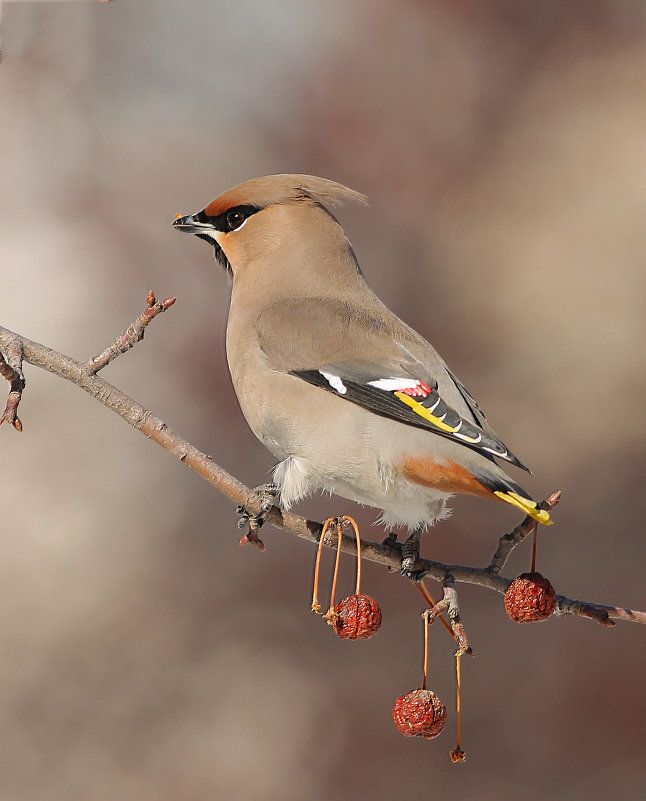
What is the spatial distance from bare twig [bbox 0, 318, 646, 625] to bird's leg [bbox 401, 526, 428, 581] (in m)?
0.04

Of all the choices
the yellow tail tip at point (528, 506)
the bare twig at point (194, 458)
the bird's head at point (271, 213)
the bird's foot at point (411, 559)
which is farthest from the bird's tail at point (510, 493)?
the bird's head at point (271, 213)

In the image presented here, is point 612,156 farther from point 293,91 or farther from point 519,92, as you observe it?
point 293,91

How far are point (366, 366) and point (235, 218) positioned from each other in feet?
1.55

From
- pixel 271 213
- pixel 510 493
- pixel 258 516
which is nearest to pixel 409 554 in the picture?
pixel 258 516

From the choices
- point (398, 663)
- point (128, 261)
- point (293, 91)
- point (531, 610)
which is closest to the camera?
point (531, 610)

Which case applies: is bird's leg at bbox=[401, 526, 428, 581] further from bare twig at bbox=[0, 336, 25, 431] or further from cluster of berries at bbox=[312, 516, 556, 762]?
bare twig at bbox=[0, 336, 25, 431]

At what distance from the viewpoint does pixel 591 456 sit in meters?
3.66

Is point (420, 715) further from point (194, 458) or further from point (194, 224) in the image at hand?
point (194, 224)

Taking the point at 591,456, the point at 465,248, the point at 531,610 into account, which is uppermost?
the point at 465,248

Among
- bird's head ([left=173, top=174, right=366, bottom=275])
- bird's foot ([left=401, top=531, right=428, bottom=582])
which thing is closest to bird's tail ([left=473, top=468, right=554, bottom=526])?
bird's foot ([left=401, top=531, right=428, bottom=582])

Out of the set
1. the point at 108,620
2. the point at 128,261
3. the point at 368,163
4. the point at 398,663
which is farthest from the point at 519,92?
the point at 108,620

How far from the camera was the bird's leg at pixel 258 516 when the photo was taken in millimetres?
1750

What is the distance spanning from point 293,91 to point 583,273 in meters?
1.34

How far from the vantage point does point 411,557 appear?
1885 mm
